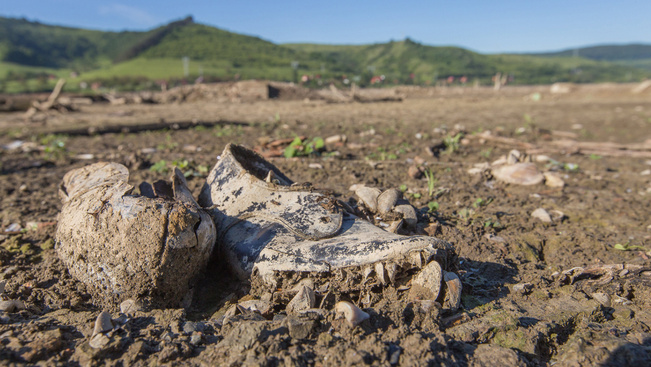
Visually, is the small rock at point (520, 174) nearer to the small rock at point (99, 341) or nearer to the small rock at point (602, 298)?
the small rock at point (602, 298)

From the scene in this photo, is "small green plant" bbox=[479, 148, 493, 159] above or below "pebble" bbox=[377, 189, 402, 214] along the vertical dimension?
below

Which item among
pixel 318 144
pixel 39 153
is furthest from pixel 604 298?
pixel 39 153

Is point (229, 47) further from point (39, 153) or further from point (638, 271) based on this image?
point (638, 271)

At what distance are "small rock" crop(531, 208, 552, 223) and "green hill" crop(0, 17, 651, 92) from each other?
18.9 meters

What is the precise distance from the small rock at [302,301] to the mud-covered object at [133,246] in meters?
0.52

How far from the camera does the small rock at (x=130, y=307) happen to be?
5.55 ft

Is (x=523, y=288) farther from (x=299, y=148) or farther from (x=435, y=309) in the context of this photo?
(x=299, y=148)

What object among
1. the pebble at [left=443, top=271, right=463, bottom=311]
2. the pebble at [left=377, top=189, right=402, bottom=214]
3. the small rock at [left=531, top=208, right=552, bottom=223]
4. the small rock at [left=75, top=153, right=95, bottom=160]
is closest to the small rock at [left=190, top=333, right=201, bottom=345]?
the pebble at [left=443, top=271, right=463, bottom=311]

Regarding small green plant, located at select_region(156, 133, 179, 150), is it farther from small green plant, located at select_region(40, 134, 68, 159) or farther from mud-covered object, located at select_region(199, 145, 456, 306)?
mud-covered object, located at select_region(199, 145, 456, 306)

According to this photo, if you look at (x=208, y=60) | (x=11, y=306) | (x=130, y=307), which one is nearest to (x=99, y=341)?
(x=130, y=307)

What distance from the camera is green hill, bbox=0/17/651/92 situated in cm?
3706

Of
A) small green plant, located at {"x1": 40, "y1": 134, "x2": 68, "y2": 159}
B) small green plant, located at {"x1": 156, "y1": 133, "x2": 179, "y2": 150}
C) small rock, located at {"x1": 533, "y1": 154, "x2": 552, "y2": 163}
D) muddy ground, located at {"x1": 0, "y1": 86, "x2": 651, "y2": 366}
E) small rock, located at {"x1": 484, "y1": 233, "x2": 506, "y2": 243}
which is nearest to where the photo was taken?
muddy ground, located at {"x1": 0, "y1": 86, "x2": 651, "y2": 366}

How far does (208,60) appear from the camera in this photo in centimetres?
5669

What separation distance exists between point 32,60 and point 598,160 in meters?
74.6
